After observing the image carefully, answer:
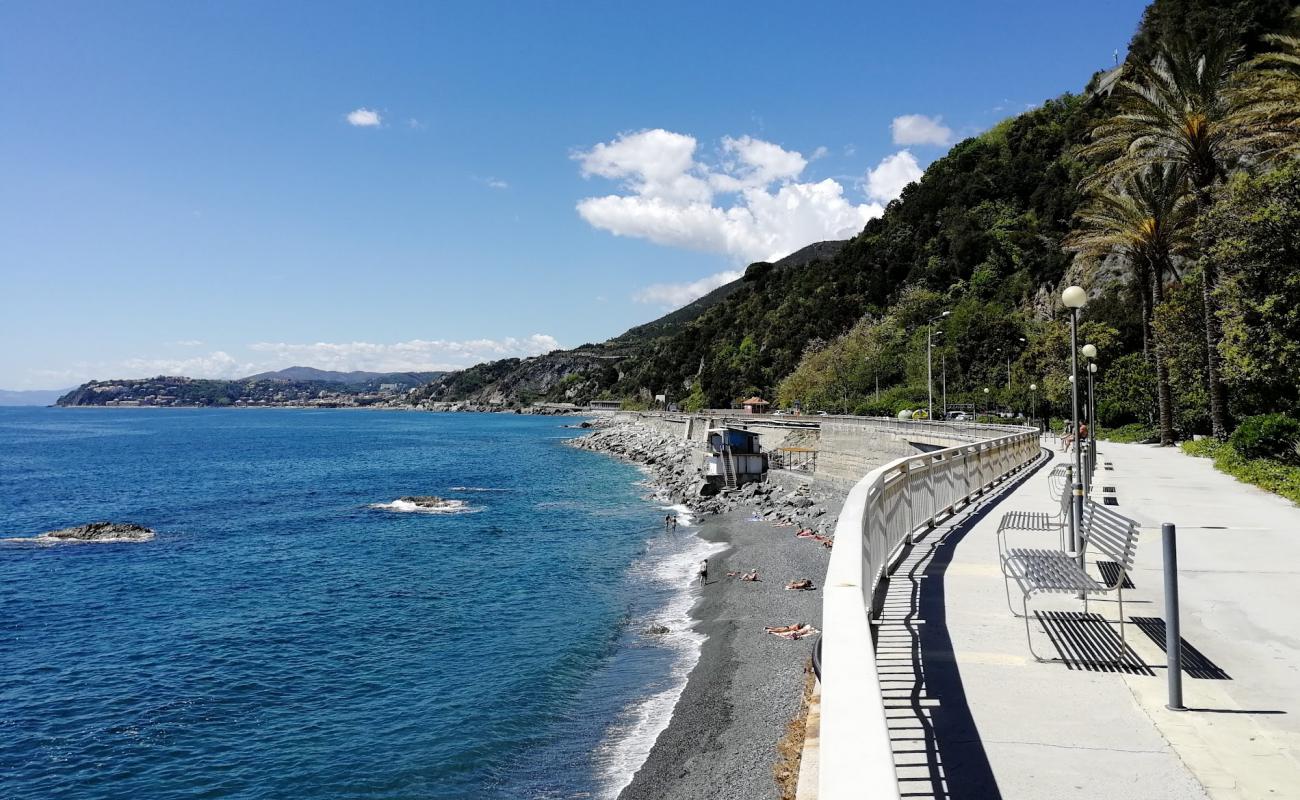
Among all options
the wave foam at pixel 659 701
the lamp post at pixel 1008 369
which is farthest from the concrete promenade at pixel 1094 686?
the lamp post at pixel 1008 369

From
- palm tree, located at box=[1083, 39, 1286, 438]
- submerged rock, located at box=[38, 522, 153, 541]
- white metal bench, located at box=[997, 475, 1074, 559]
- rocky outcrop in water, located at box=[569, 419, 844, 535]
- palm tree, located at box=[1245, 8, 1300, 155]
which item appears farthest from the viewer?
submerged rock, located at box=[38, 522, 153, 541]

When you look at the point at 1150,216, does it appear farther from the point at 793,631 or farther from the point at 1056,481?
the point at 793,631

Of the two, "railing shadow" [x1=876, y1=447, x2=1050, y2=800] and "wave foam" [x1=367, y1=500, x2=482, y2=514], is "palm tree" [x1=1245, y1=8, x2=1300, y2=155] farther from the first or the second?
"wave foam" [x1=367, y1=500, x2=482, y2=514]

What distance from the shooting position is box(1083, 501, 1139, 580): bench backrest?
5844 mm

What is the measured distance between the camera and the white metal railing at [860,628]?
2.07 m

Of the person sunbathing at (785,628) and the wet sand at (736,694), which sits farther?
the person sunbathing at (785,628)

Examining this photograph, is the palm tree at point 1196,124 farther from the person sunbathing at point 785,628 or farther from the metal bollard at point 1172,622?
the metal bollard at point 1172,622

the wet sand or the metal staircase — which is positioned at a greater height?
the metal staircase

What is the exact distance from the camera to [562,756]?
1195 cm

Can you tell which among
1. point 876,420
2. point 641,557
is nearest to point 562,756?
point 641,557

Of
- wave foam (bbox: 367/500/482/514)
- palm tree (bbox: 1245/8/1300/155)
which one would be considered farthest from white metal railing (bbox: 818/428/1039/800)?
wave foam (bbox: 367/500/482/514)

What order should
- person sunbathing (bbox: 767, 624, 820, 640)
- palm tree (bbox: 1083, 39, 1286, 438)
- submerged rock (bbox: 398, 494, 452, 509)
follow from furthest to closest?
submerged rock (bbox: 398, 494, 452, 509) → palm tree (bbox: 1083, 39, 1286, 438) → person sunbathing (bbox: 767, 624, 820, 640)

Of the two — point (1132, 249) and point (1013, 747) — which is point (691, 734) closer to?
point (1013, 747)

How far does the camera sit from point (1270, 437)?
19250 mm
